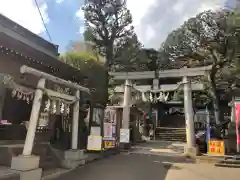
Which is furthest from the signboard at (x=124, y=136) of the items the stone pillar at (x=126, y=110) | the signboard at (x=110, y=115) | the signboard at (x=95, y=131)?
the signboard at (x=95, y=131)

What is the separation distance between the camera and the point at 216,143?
15.1m

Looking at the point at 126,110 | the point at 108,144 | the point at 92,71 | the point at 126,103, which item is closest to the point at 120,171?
the point at 108,144

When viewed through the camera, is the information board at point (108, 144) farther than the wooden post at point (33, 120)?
Yes

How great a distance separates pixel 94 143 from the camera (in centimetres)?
1301

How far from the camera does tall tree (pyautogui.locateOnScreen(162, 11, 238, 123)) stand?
2480 centimetres

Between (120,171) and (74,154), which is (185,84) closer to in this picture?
(120,171)

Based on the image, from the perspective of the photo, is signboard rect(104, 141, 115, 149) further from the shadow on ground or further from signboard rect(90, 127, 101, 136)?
the shadow on ground

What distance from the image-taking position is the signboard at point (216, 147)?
48.8ft

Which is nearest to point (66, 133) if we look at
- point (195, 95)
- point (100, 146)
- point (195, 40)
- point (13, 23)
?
point (100, 146)

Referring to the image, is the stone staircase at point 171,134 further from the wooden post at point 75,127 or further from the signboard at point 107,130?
the wooden post at point 75,127

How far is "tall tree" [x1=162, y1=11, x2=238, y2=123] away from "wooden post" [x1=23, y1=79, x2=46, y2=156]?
696 inches

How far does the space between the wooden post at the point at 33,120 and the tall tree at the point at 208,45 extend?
58.0 ft

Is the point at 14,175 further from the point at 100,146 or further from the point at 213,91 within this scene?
the point at 213,91

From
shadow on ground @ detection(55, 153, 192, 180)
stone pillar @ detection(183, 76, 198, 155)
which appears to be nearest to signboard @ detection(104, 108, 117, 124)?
stone pillar @ detection(183, 76, 198, 155)
